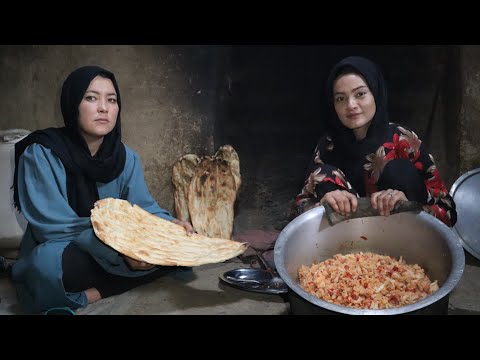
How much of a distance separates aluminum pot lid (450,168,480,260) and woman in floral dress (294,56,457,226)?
39cm

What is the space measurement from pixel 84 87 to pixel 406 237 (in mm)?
1529

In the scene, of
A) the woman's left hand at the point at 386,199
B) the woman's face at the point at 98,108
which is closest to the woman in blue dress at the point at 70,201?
the woman's face at the point at 98,108

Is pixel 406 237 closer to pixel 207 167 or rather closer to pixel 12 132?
pixel 207 167

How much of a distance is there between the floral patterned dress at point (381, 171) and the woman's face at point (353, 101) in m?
0.17

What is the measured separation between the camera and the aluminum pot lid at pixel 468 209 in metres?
2.53

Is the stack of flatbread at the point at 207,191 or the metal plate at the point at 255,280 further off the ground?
the stack of flatbread at the point at 207,191

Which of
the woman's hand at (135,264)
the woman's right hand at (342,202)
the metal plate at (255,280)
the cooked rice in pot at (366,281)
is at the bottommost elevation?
the metal plate at (255,280)

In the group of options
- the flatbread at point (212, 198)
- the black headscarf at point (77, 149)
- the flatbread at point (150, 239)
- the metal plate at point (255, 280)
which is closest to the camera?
the flatbread at point (150, 239)

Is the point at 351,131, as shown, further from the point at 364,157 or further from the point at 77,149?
the point at 77,149

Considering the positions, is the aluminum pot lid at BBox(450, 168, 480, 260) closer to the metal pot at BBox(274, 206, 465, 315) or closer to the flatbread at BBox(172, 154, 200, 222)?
the metal pot at BBox(274, 206, 465, 315)

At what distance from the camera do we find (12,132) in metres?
2.62

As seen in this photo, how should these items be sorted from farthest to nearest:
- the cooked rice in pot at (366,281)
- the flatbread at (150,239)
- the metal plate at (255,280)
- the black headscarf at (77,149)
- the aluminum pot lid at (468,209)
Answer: the aluminum pot lid at (468,209), the metal plate at (255,280), the black headscarf at (77,149), the flatbread at (150,239), the cooked rice in pot at (366,281)

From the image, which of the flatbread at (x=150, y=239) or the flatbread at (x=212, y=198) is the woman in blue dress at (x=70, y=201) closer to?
the flatbread at (x=150, y=239)

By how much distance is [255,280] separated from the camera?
230 centimetres
